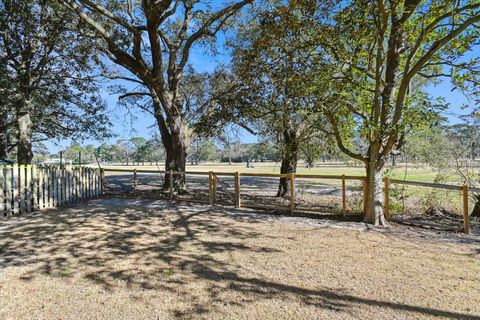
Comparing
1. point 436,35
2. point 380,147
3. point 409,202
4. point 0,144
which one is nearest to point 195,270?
point 380,147

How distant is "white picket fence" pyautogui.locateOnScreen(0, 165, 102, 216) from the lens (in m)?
7.11

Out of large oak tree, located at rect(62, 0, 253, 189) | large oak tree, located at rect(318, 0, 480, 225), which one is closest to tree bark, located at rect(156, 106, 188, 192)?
large oak tree, located at rect(62, 0, 253, 189)

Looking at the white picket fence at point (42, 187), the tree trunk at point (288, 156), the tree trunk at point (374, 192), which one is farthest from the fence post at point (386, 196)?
the white picket fence at point (42, 187)

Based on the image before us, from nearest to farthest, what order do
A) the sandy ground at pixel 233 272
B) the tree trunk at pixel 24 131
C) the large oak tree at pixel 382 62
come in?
the sandy ground at pixel 233 272 < the large oak tree at pixel 382 62 < the tree trunk at pixel 24 131

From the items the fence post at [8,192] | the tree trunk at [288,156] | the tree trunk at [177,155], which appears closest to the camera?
the fence post at [8,192]

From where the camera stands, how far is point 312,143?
10.1 m

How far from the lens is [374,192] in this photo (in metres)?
6.41

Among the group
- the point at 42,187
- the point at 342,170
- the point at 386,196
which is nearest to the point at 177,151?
the point at 42,187

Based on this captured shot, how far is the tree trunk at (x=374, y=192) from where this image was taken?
252 inches

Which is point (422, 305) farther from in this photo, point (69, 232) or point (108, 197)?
point (108, 197)

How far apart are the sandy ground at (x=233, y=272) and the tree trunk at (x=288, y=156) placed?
3.74 meters

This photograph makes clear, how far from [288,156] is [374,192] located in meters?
3.81

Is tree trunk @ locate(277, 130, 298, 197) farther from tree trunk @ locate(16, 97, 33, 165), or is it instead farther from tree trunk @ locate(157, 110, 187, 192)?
tree trunk @ locate(16, 97, 33, 165)

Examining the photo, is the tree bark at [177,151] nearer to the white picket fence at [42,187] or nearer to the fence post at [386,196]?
the white picket fence at [42,187]
